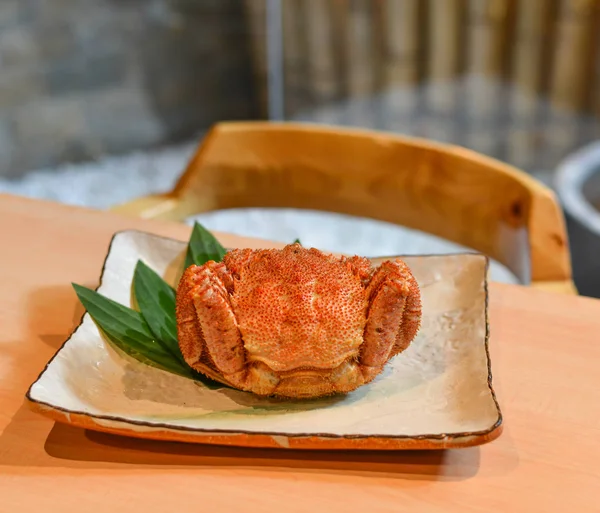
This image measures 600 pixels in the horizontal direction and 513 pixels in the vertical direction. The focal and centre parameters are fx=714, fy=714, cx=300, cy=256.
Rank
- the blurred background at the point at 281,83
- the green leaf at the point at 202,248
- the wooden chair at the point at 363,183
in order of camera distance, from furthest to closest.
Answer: the blurred background at the point at 281,83 < the wooden chair at the point at 363,183 < the green leaf at the point at 202,248

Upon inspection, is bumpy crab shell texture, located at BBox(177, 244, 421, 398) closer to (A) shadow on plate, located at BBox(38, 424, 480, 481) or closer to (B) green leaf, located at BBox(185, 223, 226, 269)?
(A) shadow on plate, located at BBox(38, 424, 480, 481)

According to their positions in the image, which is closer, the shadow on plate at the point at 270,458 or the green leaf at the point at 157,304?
the shadow on plate at the point at 270,458

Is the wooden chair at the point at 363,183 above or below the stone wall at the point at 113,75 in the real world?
above

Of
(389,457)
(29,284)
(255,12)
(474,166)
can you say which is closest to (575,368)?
(389,457)

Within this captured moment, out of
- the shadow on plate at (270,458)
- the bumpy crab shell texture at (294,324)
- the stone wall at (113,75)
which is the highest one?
the bumpy crab shell texture at (294,324)

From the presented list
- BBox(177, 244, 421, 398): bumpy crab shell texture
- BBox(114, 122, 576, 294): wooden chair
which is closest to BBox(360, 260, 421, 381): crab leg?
BBox(177, 244, 421, 398): bumpy crab shell texture

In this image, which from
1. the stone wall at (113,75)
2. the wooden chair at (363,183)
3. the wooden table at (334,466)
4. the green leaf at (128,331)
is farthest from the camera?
the stone wall at (113,75)

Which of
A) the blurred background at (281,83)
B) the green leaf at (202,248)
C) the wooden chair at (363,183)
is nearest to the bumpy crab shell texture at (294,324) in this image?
the green leaf at (202,248)

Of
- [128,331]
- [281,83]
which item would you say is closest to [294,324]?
[128,331]

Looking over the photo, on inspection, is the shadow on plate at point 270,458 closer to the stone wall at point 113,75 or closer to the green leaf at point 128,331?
the green leaf at point 128,331
